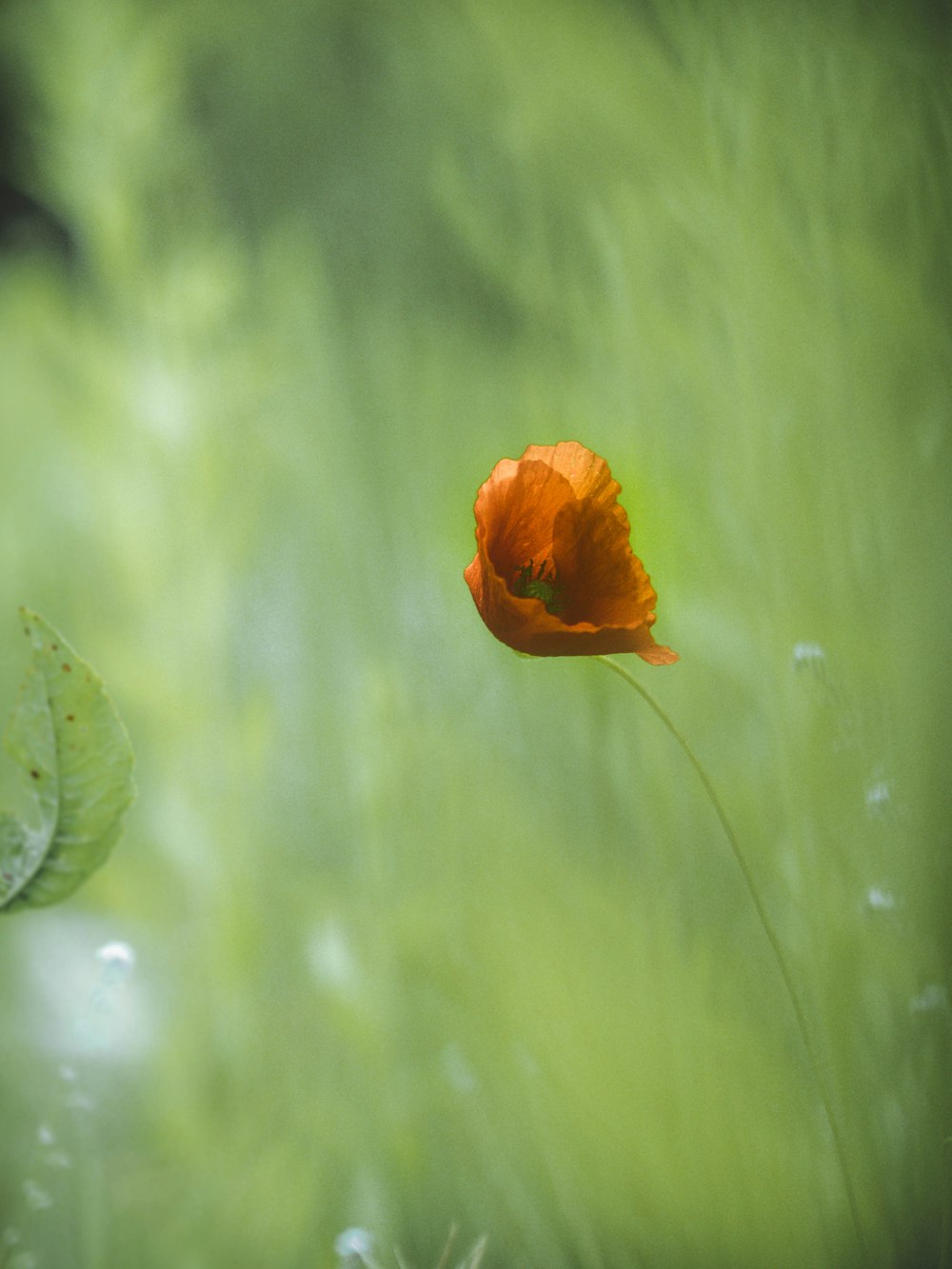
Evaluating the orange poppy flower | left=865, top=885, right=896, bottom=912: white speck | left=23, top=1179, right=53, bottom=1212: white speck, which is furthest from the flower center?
left=23, top=1179, right=53, bottom=1212: white speck

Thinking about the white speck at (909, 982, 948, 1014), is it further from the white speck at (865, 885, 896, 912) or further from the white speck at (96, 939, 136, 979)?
the white speck at (96, 939, 136, 979)

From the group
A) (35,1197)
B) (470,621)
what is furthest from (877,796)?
(35,1197)

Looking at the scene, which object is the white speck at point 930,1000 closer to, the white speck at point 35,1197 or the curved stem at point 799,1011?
the curved stem at point 799,1011

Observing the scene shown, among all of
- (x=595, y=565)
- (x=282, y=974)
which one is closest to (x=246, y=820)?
(x=282, y=974)

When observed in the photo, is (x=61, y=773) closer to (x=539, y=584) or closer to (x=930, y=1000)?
(x=539, y=584)

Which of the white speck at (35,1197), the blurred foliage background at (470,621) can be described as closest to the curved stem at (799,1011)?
the blurred foliage background at (470,621)

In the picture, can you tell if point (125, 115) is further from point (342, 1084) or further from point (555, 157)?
point (342, 1084)

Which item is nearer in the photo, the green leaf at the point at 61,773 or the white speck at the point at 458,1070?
the green leaf at the point at 61,773
